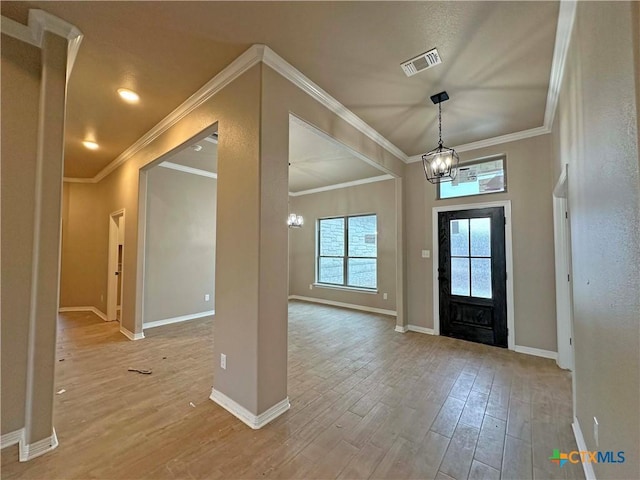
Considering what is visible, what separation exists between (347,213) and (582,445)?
17.2 ft

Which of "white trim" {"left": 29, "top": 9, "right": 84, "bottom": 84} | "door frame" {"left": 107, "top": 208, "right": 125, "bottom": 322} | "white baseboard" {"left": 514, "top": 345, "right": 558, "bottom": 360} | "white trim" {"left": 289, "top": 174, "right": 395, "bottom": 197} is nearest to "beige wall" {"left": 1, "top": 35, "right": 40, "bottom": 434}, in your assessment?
"white trim" {"left": 29, "top": 9, "right": 84, "bottom": 84}

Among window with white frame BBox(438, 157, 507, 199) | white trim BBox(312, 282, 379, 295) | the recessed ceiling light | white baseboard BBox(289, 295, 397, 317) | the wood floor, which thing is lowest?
the wood floor

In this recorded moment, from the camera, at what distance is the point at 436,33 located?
6.49 ft

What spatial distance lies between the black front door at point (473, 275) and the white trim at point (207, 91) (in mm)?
3471

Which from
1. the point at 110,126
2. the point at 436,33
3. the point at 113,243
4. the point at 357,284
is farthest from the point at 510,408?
the point at 113,243

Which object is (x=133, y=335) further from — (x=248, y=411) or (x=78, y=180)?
(x=78, y=180)

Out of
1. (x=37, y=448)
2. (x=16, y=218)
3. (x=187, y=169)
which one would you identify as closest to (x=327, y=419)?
(x=37, y=448)

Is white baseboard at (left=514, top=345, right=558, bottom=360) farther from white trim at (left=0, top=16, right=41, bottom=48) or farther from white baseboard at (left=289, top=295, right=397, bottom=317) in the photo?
white trim at (left=0, top=16, right=41, bottom=48)

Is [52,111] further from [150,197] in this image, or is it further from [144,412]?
[150,197]

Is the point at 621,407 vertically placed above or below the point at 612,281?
below

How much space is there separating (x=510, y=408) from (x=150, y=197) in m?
5.60

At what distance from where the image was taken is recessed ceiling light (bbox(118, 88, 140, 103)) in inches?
106

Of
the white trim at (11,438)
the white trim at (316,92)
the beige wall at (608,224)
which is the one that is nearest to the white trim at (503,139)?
the white trim at (316,92)

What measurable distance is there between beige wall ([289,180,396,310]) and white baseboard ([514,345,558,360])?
2.34 m
